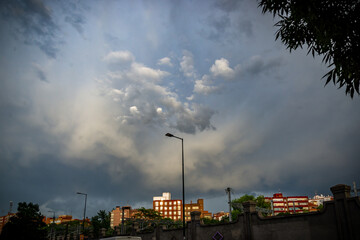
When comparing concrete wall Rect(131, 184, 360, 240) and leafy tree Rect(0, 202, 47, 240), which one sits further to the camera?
leafy tree Rect(0, 202, 47, 240)

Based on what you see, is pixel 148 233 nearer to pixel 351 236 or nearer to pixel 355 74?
pixel 351 236

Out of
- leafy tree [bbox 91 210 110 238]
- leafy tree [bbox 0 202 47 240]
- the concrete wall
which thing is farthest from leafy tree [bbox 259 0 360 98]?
leafy tree [bbox 91 210 110 238]

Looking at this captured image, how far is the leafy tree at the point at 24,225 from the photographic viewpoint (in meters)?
44.8

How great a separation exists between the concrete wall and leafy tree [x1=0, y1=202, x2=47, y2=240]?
31.8 metres

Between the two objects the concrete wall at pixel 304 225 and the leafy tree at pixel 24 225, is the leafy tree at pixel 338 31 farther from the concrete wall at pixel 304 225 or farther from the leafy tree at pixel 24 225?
the leafy tree at pixel 24 225

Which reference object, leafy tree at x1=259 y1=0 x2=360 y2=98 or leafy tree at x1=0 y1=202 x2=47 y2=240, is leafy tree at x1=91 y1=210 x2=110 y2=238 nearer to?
leafy tree at x1=0 y1=202 x2=47 y2=240

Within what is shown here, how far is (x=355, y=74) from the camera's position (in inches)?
477

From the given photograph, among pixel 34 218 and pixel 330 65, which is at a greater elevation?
pixel 330 65

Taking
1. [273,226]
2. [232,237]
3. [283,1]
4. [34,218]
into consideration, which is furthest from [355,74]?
[34,218]

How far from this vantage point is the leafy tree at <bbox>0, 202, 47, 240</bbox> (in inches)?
1764

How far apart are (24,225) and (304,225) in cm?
4396

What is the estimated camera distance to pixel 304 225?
2097 cm

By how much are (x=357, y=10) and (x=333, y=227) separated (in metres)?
14.5

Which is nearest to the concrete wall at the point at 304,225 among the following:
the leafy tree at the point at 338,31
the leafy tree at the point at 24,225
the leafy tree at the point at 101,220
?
the leafy tree at the point at 338,31
